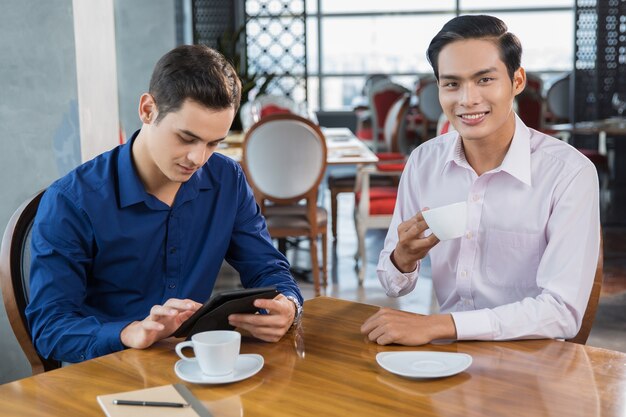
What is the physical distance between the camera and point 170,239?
1.74 meters

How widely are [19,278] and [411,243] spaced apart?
2.61 ft

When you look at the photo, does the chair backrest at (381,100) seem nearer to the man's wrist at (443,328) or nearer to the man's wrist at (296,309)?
the man's wrist at (296,309)

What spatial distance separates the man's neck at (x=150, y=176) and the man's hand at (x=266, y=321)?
1.35 feet

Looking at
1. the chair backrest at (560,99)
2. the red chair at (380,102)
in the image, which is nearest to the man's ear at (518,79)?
the red chair at (380,102)

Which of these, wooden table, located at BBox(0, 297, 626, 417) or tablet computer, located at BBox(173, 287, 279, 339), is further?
tablet computer, located at BBox(173, 287, 279, 339)

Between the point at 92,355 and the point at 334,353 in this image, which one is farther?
the point at 92,355

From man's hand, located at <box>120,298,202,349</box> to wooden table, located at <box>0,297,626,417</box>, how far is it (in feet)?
0.07

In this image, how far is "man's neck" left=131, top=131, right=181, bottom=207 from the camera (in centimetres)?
174

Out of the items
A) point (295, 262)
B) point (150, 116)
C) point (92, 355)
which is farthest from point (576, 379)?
point (295, 262)

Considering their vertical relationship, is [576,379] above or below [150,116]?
below

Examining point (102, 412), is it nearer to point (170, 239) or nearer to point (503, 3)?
point (170, 239)

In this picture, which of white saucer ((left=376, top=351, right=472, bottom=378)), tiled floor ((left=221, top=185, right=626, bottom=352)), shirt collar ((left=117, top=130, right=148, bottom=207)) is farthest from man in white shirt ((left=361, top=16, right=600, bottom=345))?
tiled floor ((left=221, top=185, right=626, bottom=352))

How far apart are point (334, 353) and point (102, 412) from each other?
1.34 ft

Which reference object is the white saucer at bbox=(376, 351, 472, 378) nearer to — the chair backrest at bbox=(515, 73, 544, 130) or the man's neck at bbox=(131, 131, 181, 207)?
the man's neck at bbox=(131, 131, 181, 207)
